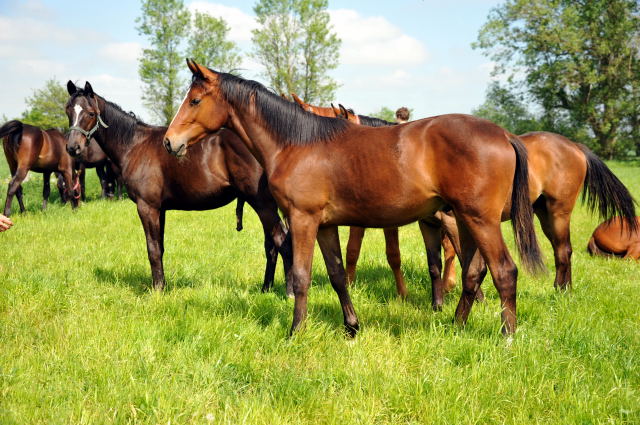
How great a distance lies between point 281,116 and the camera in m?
4.00

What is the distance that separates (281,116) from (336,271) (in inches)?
57.3

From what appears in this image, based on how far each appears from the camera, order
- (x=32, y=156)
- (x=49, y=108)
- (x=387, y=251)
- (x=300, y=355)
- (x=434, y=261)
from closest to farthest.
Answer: (x=300, y=355)
(x=434, y=261)
(x=387, y=251)
(x=32, y=156)
(x=49, y=108)

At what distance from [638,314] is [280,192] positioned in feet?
12.1

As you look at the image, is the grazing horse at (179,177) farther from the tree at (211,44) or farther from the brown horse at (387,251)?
the tree at (211,44)

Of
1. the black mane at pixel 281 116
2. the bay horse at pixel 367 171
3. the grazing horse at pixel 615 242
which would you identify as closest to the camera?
the bay horse at pixel 367 171

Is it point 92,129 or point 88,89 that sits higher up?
point 88,89

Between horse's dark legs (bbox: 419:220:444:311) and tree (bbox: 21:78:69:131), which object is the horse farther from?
tree (bbox: 21:78:69:131)

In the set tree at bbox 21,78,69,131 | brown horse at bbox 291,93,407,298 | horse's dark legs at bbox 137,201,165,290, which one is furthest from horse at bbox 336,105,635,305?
tree at bbox 21,78,69,131

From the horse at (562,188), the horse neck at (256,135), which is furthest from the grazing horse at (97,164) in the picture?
the horse at (562,188)

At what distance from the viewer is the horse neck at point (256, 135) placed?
13.2ft

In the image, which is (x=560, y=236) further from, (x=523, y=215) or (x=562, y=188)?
(x=523, y=215)

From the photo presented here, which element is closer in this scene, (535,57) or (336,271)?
(336,271)

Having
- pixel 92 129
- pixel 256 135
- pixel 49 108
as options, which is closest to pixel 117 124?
pixel 92 129

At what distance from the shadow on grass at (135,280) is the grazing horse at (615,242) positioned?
6.64 meters
